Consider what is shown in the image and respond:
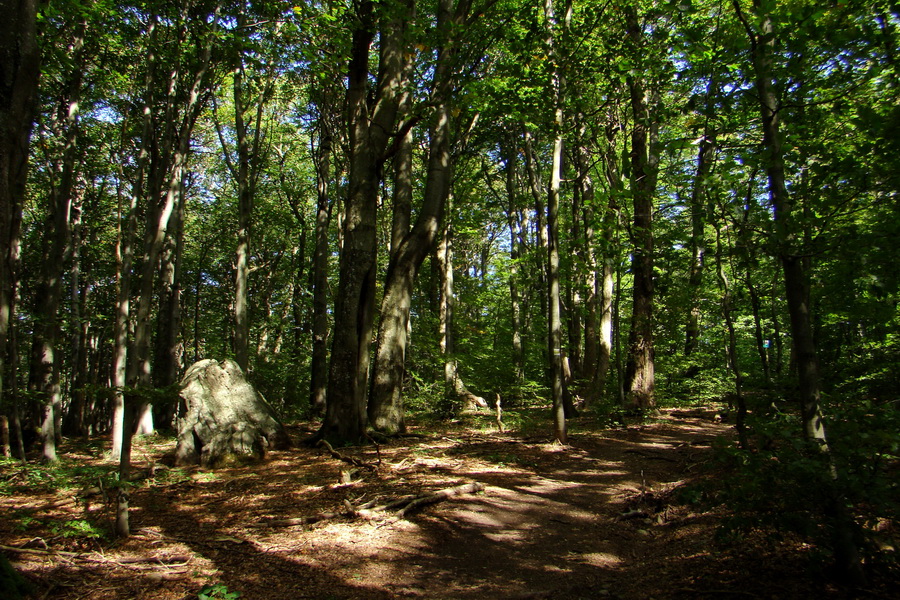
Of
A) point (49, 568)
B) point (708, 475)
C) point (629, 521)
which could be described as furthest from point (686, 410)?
point (49, 568)

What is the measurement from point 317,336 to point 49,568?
9992mm

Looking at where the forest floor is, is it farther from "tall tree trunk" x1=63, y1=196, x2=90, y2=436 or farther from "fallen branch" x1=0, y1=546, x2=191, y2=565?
"tall tree trunk" x1=63, y1=196, x2=90, y2=436

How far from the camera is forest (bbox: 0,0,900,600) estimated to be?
3.04m

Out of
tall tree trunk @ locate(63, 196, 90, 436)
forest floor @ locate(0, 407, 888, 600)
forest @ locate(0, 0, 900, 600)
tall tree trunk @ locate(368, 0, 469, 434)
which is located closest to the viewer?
forest @ locate(0, 0, 900, 600)

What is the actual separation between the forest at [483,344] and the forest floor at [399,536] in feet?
0.12

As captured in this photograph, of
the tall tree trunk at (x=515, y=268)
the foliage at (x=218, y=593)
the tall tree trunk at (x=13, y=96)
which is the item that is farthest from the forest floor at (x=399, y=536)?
the tall tree trunk at (x=515, y=268)

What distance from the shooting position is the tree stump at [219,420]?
7703mm

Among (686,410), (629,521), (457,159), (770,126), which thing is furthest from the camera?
(457,159)

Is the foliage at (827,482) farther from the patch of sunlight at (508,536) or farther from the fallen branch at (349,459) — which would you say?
the fallen branch at (349,459)

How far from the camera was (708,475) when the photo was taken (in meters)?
5.98

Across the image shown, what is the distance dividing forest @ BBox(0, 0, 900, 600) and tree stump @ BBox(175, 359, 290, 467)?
0.05m

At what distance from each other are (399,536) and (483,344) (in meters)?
15.4

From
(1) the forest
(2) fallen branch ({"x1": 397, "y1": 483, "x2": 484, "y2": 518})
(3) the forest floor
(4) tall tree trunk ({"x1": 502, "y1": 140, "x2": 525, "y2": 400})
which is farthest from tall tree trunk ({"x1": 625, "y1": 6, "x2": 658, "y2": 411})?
(2) fallen branch ({"x1": 397, "y1": 483, "x2": 484, "y2": 518})

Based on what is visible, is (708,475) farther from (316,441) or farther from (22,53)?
(22,53)
